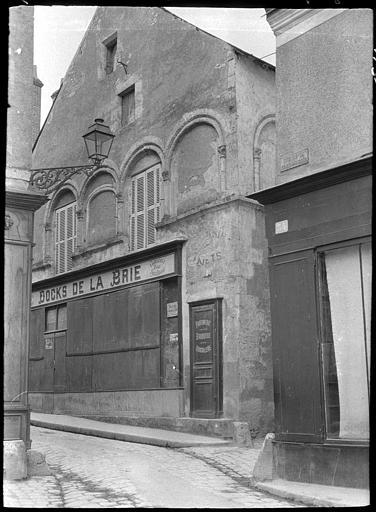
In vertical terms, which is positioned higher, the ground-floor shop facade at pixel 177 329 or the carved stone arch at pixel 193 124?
the carved stone arch at pixel 193 124

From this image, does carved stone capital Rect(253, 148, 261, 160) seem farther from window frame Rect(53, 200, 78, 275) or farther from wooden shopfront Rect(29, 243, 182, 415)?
window frame Rect(53, 200, 78, 275)

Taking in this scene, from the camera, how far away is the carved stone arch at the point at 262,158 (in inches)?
501

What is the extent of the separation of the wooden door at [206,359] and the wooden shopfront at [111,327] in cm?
45

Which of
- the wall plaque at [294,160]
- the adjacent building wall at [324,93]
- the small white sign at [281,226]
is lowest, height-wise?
the small white sign at [281,226]

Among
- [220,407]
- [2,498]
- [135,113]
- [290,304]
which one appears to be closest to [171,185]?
[135,113]

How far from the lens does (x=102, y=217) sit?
52.1 ft

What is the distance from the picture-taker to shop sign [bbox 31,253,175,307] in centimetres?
1355

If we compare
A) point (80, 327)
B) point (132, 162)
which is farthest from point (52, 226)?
point (132, 162)

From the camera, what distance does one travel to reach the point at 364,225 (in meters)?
6.74

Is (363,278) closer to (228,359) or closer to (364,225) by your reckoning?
(364,225)

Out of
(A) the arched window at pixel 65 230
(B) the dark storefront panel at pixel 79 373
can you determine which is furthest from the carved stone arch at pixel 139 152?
(B) the dark storefront panel at pixel 79 373

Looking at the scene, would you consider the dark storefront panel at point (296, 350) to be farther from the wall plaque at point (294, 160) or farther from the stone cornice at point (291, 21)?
the stone cornice at point (291, 21)

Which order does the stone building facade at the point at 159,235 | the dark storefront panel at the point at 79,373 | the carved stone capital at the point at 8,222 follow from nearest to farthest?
the carved stone capital at the point at 8,222, the stone building facade at the point at 159,235, the dark storefront panel at the point at 79,373

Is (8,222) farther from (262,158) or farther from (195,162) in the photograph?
(262,158)
